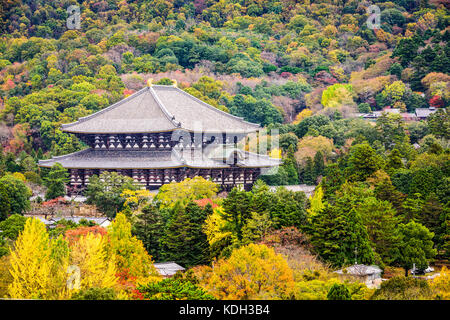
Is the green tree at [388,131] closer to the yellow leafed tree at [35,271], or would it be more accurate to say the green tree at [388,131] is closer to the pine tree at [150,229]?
the pine tree at [150,229]

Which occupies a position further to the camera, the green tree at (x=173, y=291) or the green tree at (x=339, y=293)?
the green tree at (x=173, y=291)

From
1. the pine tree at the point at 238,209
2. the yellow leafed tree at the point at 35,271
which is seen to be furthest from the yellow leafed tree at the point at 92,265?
the pine tree at the point at 238,209

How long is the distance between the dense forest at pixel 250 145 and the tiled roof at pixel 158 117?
395 centimetres

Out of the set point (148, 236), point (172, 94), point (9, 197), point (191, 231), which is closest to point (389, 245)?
point (191, 231)

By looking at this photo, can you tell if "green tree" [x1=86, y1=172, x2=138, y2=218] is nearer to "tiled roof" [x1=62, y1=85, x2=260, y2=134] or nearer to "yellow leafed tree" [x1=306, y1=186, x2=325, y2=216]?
"tiled roof" [x1=62, y1=85, x2=260, y2=134]

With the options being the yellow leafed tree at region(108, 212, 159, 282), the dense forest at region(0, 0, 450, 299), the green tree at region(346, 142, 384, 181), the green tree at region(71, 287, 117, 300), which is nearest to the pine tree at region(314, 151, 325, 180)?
the dense forest at region(0, 0, 450, 299)

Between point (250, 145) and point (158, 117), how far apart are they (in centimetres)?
899

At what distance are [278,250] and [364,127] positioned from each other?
25.7 meters

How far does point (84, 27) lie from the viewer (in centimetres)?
8681

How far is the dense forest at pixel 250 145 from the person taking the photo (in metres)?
21.9

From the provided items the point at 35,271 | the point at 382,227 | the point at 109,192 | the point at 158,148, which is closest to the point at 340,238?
the point at 382,227

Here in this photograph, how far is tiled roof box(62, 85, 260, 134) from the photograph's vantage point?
41438mm

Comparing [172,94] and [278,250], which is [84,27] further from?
[278,250]
